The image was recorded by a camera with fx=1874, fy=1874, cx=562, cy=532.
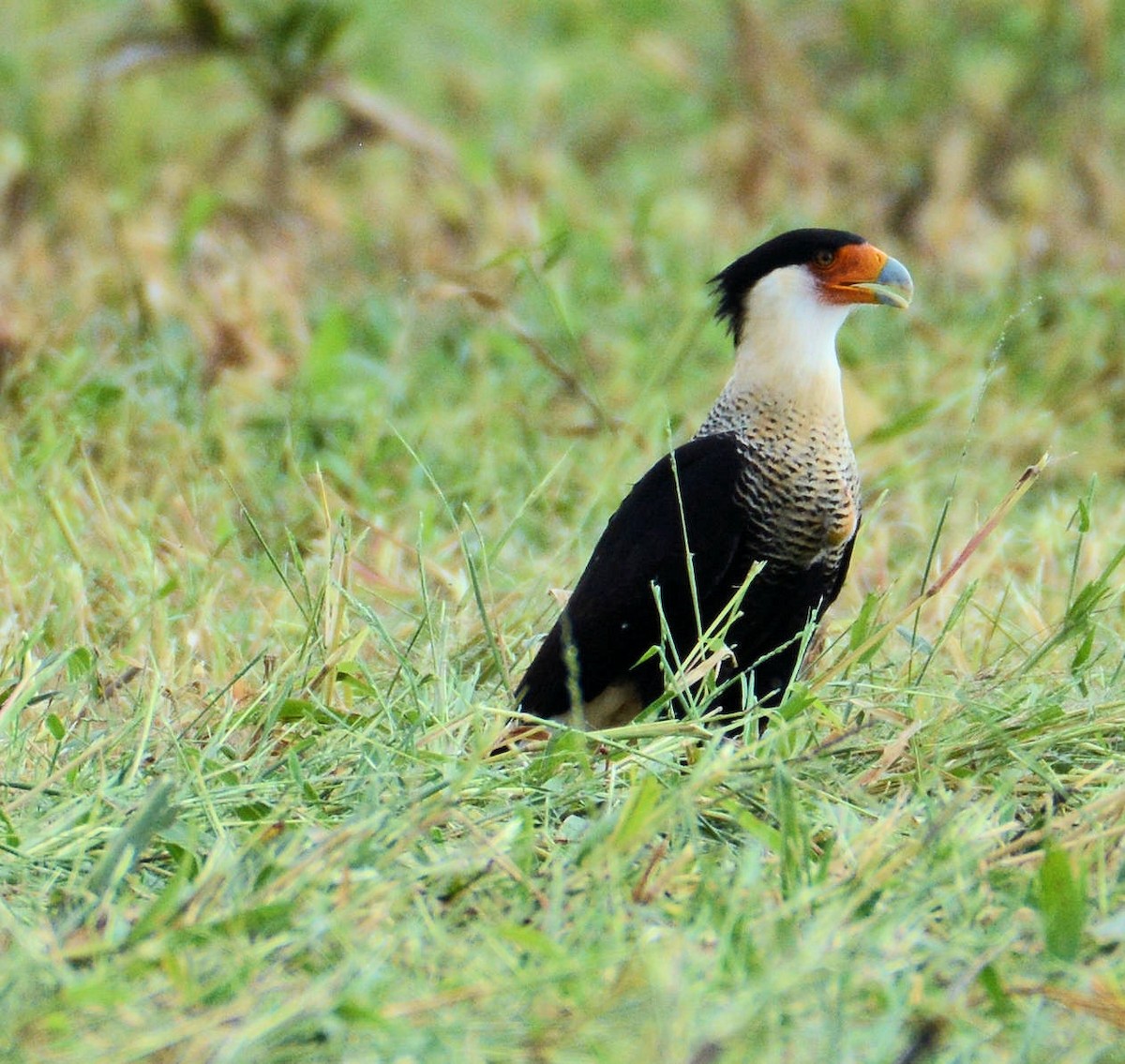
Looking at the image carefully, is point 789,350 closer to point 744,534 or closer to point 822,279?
point 822,279

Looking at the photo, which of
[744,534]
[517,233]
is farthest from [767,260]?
[517,233]

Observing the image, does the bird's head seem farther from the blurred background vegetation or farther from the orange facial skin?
the blurred background vegetation

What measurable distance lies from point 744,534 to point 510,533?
1.09ft

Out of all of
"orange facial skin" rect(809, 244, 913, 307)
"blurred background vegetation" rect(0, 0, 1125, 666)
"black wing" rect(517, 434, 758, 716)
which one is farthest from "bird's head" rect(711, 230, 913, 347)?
"blurred background vegetation" rect(0, 0, 1125, 666)

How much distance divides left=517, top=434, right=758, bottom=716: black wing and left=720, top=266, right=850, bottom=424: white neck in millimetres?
111

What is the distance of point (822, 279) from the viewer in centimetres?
282

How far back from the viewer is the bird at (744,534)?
263cm

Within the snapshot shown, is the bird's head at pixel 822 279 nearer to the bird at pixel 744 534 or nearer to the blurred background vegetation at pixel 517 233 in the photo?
the bird at pixel 744 534

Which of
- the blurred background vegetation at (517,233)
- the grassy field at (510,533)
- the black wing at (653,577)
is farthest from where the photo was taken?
the blurred background vegetation at (517,233)

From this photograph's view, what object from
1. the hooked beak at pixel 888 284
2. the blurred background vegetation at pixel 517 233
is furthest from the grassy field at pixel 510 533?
the hooked beak at pixel 888 284

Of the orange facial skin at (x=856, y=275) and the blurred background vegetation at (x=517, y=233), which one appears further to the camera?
the blurred background vegetation at (x=517, y=233)

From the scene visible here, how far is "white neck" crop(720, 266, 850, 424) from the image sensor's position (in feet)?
8.98

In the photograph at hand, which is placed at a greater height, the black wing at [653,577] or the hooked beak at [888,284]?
the hooked beak at [888,284]

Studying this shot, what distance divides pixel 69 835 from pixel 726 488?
107cm
